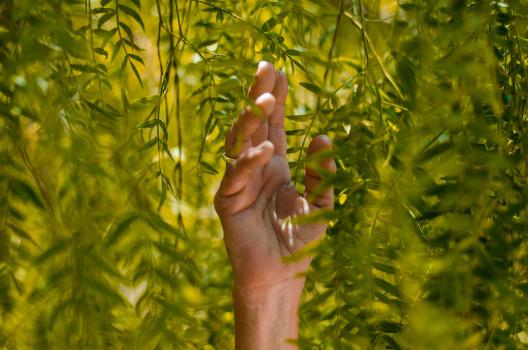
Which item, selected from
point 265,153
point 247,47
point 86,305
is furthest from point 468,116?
point 247,47

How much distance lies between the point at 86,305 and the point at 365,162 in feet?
1.02

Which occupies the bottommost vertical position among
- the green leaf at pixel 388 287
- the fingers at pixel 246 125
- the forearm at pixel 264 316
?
the forearm at pixel 264 316

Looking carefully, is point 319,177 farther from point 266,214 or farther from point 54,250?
point 54,250

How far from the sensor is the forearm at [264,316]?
975mm

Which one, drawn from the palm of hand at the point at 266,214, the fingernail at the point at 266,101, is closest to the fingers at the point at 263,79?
the palm of hand at the point at 266,214

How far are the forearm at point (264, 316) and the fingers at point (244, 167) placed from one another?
0.47 feet

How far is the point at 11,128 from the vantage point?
2.30 ft

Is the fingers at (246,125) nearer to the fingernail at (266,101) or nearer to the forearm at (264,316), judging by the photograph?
the fingernail at (266,101)

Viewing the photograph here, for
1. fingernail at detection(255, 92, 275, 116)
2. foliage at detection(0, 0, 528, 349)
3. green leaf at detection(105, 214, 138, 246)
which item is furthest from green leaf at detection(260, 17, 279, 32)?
green leaf at detection(105, 214, 138, 246)

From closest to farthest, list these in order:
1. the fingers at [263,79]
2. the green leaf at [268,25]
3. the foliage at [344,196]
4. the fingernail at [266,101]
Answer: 1. the foliage at [344,196]
2. the fingernail at [266,101]
3. the fingers at [263,79]
4. the green leaf at [268,25]

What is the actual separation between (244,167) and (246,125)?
5 cm

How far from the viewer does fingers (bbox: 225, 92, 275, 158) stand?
768 millimetres

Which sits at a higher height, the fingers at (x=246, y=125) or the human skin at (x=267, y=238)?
the fingers at (x=246, y=125)

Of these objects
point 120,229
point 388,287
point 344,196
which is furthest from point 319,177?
point 120,229
